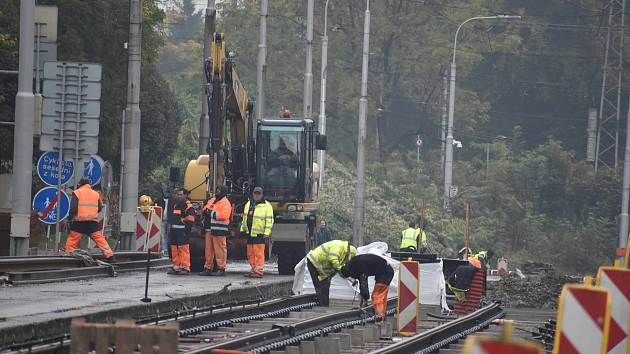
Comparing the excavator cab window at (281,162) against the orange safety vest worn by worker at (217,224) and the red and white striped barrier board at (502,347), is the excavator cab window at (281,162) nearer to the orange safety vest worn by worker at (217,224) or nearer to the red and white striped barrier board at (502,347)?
the orange safety vest worn by worker at (217,224)

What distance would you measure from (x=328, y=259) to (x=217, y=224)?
6.48m

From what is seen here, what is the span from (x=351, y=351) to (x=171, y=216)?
1133 centimetres

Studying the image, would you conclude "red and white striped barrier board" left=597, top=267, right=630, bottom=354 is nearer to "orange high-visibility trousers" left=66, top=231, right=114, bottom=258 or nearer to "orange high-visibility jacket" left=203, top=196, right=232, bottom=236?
"orange high-visibility trousers" left=66, top=231, right=114, bottom=258

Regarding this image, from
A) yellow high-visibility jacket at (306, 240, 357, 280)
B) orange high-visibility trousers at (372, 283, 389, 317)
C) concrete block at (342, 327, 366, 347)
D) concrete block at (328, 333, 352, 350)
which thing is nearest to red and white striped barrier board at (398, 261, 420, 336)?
orange high-visibility trousers at (372, 283, 389, 317)

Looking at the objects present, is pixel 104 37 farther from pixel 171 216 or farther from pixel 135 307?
pixel 135 307

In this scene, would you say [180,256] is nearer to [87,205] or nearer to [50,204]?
[50,204]

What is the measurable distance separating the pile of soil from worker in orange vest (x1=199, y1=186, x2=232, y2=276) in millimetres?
5040

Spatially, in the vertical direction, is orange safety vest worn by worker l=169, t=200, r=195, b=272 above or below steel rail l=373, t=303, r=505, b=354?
above

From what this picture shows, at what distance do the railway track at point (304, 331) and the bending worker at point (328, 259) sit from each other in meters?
0.56

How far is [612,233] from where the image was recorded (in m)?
69.6

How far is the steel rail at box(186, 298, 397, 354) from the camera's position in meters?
16.0

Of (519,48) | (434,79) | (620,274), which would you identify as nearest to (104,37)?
(620,274)

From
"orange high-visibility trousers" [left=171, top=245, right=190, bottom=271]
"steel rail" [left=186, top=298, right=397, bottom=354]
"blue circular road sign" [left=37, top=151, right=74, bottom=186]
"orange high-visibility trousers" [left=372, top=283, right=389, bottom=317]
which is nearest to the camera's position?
"steel rail" [left=186, top=298, right=397, bottom=354]

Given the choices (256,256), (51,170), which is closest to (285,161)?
(256,256)
